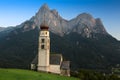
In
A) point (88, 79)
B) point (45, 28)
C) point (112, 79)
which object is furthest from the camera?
point (112, 79)

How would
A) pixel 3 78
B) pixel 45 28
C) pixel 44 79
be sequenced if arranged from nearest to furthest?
pixel 3 78
pixel 44 79
pixel 45 28

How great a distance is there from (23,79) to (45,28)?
35.7m

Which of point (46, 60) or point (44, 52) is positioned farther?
point (44, 52)

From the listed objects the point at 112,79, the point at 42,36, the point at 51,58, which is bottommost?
the point at 112,79

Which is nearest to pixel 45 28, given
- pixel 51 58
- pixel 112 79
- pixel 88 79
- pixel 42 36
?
pixel 42 36

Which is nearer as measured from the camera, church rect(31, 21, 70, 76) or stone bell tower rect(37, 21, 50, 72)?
stone bell tower rect(37, 21, 50, 72)

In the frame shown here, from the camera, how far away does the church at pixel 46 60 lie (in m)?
86.4

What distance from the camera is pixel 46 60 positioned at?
8631 cm

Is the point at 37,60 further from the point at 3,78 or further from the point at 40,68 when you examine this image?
the point at 3,78

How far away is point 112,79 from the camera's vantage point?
95.1 meters

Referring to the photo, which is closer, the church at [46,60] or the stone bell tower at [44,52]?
the stone bell tower at [44,52]

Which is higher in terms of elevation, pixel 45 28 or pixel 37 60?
pixel 45 28

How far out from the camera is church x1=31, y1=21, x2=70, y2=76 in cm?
8638

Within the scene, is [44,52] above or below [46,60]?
above
